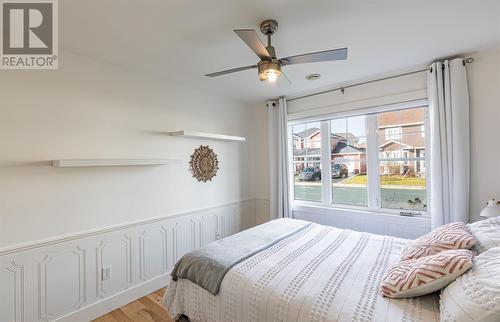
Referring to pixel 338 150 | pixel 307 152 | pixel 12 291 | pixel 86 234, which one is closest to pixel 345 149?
pixel 338 150

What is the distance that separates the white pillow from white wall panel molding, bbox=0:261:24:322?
3.20 meters

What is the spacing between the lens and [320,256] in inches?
71.7

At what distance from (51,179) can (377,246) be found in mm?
2819

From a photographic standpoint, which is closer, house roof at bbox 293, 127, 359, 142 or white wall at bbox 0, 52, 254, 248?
white wall at bbox 0, 52, 254, 248

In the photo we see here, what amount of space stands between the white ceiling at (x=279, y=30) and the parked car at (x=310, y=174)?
4.98 ft

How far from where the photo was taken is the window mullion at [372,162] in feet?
10.2

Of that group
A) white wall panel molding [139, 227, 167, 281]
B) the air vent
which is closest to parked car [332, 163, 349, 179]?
the air vent

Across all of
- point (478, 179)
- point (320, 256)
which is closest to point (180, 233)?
point (320, 256)

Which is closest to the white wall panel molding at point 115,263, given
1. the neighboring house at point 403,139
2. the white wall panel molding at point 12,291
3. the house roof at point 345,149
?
the white wall panel molding at point 12,291

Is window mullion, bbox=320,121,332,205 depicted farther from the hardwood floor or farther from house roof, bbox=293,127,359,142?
the hardwood floor

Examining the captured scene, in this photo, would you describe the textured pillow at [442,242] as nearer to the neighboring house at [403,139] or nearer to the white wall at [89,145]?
the neighboring house at [403,139]

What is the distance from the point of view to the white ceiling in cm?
162

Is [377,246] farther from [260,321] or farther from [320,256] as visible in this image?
[260,321]

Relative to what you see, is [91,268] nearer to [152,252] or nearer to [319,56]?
[152,252]
